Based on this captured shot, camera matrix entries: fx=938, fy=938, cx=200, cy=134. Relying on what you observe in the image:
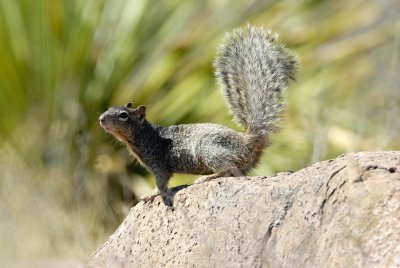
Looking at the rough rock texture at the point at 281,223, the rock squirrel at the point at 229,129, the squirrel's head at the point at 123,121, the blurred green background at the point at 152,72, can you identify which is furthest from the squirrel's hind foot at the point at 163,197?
the blurred green background at the point at 152,72

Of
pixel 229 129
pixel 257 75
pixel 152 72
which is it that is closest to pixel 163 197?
pixel 229 129

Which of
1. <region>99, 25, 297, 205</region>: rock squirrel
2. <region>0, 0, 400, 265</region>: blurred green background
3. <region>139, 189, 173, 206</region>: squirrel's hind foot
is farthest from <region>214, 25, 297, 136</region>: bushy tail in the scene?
<region>0, 0, 400, 265</region>: blurred green background

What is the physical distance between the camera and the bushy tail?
5645 mm

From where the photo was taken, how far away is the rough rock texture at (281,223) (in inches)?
143

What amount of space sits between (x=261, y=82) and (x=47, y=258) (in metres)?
2.24

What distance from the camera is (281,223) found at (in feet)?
13.2

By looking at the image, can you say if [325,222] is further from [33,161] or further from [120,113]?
→ [33,161]

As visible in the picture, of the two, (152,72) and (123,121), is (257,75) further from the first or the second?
(152,72)

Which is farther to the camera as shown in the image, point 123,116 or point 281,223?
point 123,116

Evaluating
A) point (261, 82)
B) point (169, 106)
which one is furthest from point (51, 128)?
point (261, 82)

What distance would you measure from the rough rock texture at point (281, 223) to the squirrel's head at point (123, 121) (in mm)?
1178

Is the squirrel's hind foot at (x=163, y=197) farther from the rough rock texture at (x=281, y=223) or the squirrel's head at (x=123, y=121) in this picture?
the squirrel's head at (x=123, y=121)

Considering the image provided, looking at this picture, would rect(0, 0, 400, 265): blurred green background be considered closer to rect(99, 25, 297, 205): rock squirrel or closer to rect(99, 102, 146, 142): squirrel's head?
rect(99, 102, 146, 142): squirrel's head

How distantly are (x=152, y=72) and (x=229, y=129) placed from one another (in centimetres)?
413
